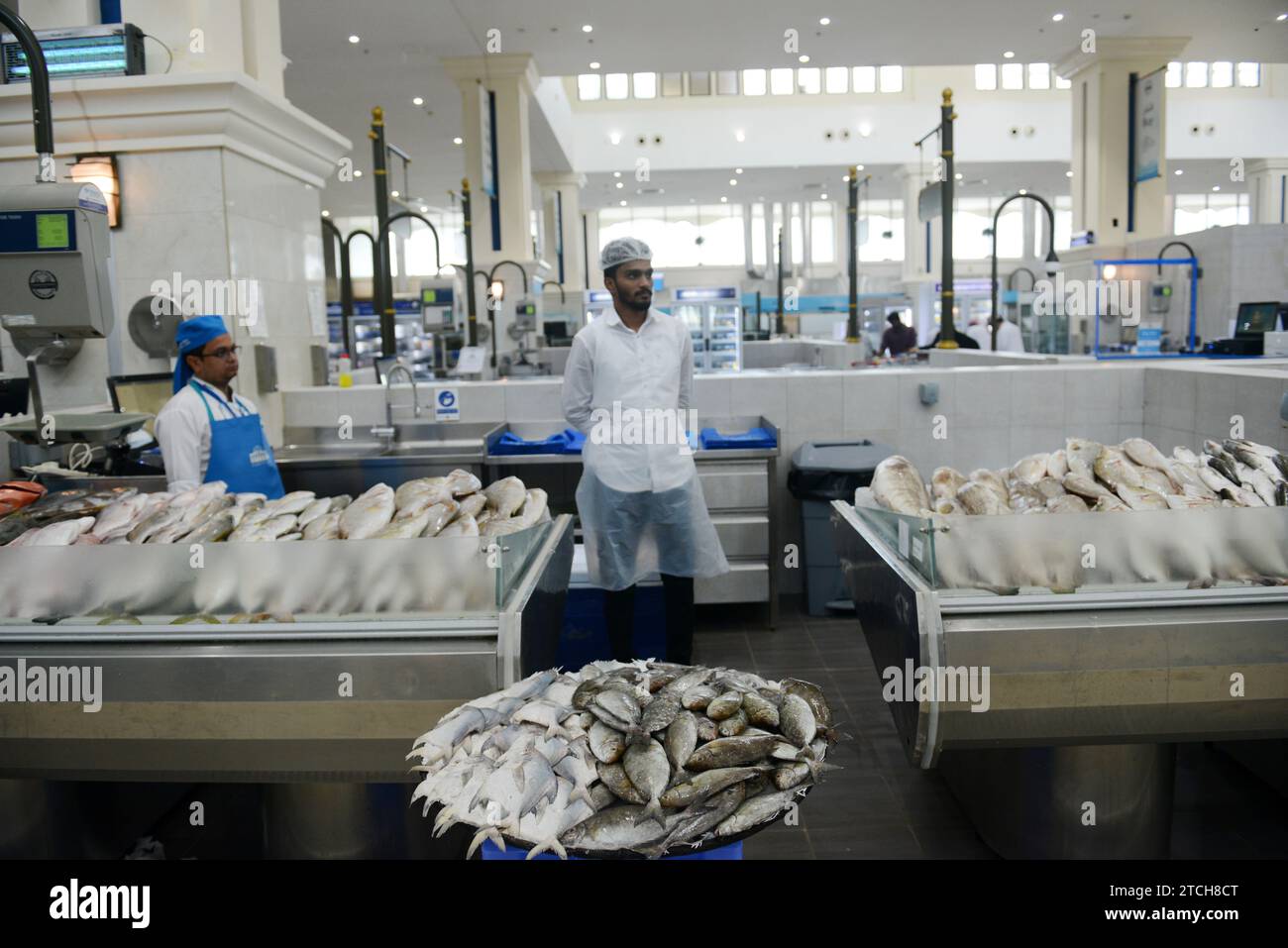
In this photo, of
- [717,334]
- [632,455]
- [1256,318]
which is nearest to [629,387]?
[632,455]

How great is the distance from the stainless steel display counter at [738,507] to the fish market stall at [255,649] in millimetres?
3087

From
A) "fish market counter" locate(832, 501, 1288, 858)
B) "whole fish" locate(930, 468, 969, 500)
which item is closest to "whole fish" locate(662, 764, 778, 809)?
"fish market counter" locate(832, 501, 1288, 858)

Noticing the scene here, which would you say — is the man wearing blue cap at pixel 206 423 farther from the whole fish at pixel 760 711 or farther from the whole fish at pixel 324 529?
the whole fish at pixel 760 711

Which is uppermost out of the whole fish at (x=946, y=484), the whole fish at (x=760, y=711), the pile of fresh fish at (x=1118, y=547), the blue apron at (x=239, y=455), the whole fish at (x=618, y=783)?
the blue apron at (x=239, y=455)

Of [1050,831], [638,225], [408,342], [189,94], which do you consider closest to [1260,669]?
[1050,831]

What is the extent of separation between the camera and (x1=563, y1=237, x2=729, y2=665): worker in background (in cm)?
413

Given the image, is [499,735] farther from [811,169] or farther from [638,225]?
[638,225]

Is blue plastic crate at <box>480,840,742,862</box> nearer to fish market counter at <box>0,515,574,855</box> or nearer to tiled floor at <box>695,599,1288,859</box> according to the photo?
fish market counter at <box>0,515,574,855</box>

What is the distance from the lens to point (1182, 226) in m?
32.7

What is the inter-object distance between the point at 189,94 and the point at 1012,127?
21107 mm

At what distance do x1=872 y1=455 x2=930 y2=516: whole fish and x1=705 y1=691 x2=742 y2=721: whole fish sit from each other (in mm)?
1193

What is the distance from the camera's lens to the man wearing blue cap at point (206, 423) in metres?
3.69

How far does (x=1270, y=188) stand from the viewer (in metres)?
22.6

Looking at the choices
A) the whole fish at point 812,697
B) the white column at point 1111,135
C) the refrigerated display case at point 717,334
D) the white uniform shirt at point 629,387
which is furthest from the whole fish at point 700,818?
the white column at point 1111,135
